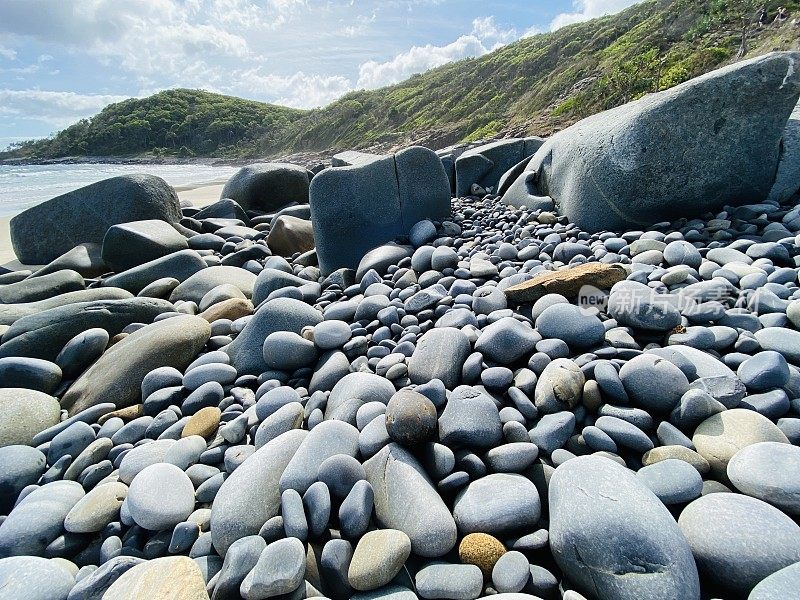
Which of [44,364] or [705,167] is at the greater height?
[705,167]

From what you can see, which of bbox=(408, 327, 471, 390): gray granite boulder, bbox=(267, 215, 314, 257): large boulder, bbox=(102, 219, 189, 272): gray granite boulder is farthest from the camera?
bbox=(267, 215, 314, 257): large boulder

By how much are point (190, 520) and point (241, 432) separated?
17.5 inches

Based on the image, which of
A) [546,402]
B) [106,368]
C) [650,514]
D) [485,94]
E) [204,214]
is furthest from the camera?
[485,94]

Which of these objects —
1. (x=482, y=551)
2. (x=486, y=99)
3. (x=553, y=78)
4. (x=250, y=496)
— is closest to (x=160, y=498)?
(x=250, y=496)

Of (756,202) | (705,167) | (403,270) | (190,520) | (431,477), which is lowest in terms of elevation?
(190,520)

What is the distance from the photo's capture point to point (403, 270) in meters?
3.32

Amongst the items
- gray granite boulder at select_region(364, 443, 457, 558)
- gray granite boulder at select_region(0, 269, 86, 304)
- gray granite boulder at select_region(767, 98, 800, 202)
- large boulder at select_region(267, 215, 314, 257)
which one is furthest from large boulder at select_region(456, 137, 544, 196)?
gray granite boulder at select_region(364, 443, 457, 558)

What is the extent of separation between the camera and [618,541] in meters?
1.14

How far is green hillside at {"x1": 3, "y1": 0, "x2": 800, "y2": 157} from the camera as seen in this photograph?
57.9 feet

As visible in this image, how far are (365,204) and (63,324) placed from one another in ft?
8.60

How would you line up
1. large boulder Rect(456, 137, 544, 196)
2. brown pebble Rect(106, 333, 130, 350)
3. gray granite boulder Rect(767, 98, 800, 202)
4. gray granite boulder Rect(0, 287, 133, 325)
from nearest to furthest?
brown pebble Rect(106, 333, 130, 350), gray granite boulder Rect(767, 98, 800, 202), gray granite boulder Rect(0, 287, 133, 325), large boulder Rect(456, 137, 544, 196)

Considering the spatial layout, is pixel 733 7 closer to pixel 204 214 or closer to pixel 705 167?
pixel 705 167

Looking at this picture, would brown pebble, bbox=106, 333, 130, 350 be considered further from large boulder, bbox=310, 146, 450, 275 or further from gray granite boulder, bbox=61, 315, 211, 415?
large boulder, bbox=310, 146, 450, 275

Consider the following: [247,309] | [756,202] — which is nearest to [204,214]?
[247,309]
